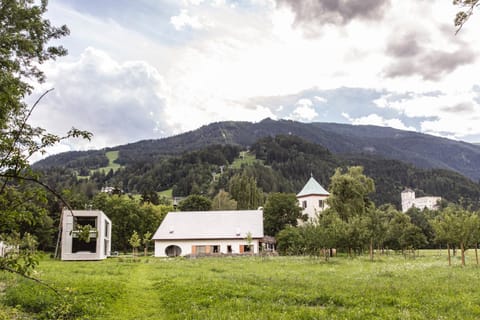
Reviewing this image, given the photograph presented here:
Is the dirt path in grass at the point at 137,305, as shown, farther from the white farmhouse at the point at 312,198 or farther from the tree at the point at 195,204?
the tree at the point at 195,204

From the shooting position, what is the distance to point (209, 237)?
203 ft

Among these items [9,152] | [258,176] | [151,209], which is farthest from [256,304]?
[258,176]

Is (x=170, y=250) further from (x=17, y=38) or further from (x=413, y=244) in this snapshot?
(x=17, y=38)

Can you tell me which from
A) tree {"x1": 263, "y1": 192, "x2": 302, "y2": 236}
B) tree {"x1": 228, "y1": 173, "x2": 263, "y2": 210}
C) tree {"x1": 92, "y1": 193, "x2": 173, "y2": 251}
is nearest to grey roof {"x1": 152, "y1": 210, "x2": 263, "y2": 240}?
tree {"x1": 263, "y1": 192, "x2": 302, "y2": 236}

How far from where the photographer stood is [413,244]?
5531cm

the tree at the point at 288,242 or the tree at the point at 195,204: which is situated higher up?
the tree at the point at 195,204

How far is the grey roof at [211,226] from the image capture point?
62.2m

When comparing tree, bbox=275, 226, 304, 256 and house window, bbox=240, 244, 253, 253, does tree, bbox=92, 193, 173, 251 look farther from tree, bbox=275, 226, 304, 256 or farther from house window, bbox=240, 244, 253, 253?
tree, bbox=275, 226, 304, 256

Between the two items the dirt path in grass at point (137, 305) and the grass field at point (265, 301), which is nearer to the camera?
the grass field at point (265, 301)

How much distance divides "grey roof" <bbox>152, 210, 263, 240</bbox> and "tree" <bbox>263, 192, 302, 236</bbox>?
306 inches

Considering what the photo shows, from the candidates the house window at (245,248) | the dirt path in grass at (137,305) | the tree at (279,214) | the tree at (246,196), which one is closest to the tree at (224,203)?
the tree at (246,196)

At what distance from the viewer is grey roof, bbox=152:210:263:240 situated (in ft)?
204

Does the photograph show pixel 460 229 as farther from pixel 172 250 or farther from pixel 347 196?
pixel 172 250

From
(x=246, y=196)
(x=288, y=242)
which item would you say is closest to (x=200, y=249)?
(x=288, y=242)
